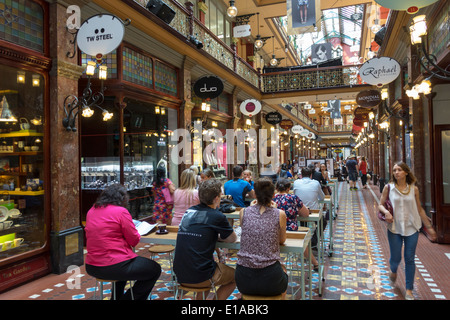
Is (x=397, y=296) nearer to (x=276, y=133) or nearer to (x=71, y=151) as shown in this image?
(x=71, y=151)

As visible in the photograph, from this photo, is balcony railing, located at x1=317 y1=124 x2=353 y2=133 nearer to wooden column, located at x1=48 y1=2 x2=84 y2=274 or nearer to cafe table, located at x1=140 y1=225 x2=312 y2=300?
wooden column, located at x1=48 y1=2 x2=84 y2=274

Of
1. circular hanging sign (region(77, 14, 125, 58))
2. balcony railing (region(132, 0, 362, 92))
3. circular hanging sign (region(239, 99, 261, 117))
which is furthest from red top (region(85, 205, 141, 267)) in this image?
circular hanging sign (region(239, 99, 261, 117))

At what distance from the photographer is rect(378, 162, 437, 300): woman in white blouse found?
4070 millimetres

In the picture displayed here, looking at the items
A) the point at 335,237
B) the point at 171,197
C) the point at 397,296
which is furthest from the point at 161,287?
the point at 335,237

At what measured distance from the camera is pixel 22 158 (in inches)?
207

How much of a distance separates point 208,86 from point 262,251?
23.9 ft

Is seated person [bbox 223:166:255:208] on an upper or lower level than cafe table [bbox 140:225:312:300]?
upper

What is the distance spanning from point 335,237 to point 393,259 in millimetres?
3053

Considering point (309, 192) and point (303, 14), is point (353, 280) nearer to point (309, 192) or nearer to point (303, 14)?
point (309, 192)

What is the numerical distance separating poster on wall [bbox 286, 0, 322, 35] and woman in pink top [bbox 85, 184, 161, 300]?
8.60 metres

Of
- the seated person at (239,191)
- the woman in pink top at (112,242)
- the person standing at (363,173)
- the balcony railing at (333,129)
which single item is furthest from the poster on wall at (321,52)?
the balcony railing at (333,129)

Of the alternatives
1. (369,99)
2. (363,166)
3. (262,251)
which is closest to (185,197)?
(262,251)

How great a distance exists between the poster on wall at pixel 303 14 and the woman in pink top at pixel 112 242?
339 inches

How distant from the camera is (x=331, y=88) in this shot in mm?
15430
